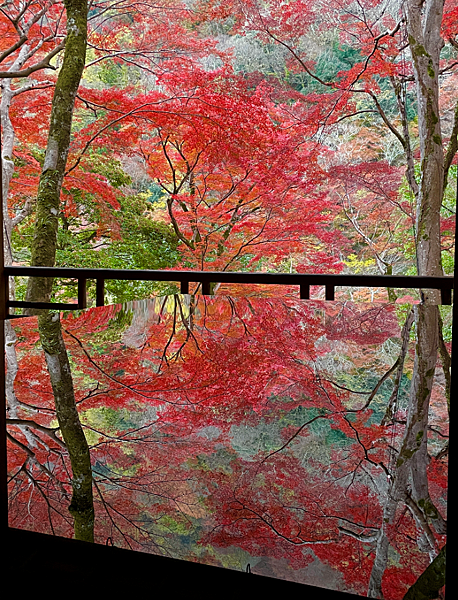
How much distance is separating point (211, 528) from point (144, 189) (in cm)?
642

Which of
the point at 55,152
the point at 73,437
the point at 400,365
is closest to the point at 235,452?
the point at 73,437

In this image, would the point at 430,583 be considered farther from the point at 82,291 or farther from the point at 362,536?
the point at 82,291

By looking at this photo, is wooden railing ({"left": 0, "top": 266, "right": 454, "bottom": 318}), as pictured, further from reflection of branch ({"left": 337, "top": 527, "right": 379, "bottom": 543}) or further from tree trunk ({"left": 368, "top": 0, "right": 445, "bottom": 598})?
tree trunk ({"left": 368, "top": 0, "right": 445, "bottom": 598})

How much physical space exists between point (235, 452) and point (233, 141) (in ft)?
17.2

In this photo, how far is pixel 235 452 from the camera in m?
2.46

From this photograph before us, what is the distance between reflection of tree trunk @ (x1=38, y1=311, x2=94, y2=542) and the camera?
1802 mm

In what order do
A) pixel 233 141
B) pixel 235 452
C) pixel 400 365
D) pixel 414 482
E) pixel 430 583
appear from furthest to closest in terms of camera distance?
1. pixel 233 141
2. pixel 400 365
3. pixel 235 452
4. pixel 414 482
5. pixel 430 583

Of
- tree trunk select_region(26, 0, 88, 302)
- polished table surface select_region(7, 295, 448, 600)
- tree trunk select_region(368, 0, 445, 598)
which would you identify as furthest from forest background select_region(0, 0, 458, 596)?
polished table surface select_region(7, 295, 448, 600)

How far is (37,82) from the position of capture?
22.9 ft

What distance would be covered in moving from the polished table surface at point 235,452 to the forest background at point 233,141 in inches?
102

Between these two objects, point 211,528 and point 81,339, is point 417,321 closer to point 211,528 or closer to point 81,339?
point 81,339

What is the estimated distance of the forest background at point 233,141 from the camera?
683 cm

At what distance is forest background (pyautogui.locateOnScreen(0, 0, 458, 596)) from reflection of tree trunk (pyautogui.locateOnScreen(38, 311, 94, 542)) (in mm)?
3021

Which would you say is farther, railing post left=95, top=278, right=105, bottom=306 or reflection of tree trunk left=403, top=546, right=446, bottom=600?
railing post left=95, top=278, right=105, bottom=306
